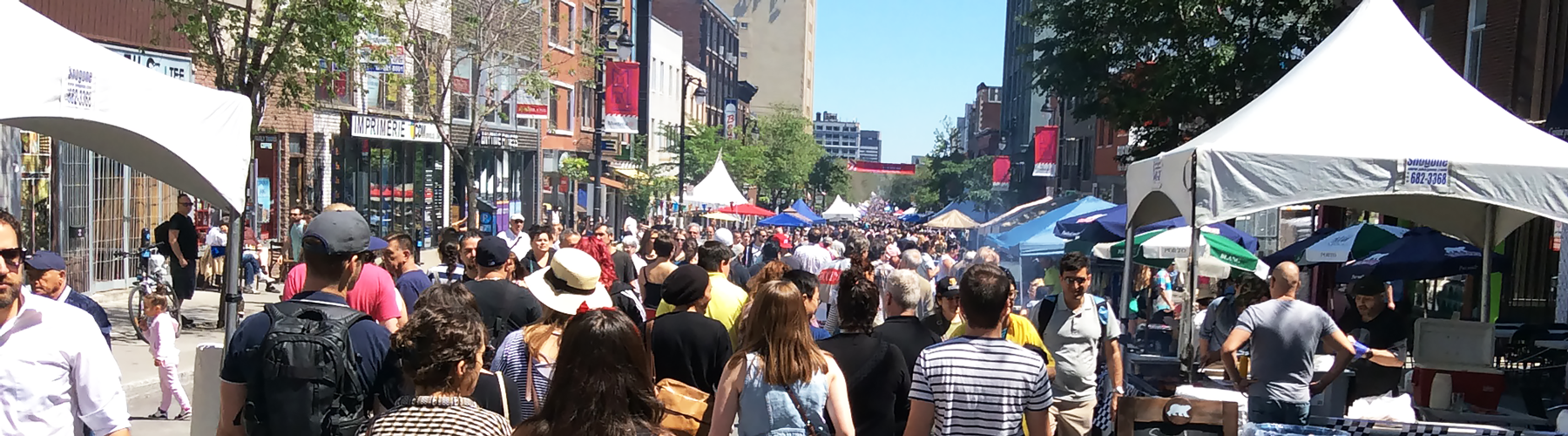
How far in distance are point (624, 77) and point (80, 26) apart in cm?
2340

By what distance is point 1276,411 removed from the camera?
7.39 meters

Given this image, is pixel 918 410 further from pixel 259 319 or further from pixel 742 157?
pixel 742 157

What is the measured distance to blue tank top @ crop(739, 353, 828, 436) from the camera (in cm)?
488

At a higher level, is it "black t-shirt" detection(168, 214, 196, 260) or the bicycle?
"black t-shirt" detection(168, 214, 196, 260)

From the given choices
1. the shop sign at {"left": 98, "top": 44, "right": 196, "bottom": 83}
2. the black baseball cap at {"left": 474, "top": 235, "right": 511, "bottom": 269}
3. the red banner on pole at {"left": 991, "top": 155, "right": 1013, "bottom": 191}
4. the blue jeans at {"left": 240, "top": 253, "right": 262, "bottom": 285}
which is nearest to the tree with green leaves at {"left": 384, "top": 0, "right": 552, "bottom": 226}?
the shop sign at {"left": 98, "top": 44, "right": 196, "bottom": 83}

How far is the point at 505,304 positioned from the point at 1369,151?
15.1 feet

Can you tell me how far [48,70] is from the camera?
18.9 ft

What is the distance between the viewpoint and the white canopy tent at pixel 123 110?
18.7ft

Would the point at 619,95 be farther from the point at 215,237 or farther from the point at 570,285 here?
the point at 570,285

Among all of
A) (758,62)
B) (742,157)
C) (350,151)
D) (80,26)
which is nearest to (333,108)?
(350,151)

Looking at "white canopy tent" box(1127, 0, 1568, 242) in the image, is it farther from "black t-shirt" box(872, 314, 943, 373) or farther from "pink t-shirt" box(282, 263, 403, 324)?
"pink t-shirt" box(282, 263, 403, 324)

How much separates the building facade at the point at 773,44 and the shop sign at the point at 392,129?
8636 centimetres

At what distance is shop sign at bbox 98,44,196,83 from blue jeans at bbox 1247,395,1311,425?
585 inches

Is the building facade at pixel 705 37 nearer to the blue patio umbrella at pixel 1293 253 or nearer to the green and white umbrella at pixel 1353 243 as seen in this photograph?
the blue patio umbrella at pixel 1293 253
